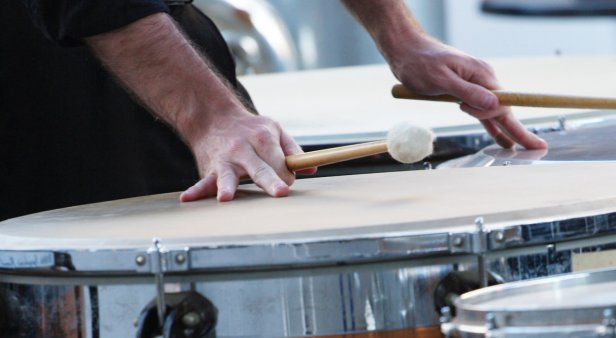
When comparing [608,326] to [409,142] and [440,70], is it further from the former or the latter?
[440,70]

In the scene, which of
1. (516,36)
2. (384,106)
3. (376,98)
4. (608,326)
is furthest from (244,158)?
(516,36)

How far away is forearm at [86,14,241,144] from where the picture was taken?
4.34 ft

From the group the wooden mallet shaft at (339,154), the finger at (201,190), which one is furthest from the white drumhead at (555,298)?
the finger at (201,190)

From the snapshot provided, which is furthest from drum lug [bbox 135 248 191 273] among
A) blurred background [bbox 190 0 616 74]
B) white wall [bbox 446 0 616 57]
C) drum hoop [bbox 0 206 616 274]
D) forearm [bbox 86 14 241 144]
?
white wall [bbox 446 0 616 57]

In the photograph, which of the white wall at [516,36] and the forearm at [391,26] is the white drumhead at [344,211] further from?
the white wall at [516,36]

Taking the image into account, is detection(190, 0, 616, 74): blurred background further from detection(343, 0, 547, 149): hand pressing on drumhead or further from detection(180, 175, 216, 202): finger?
detection(180, 175, 216, 202): finger

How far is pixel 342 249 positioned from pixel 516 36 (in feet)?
13.6

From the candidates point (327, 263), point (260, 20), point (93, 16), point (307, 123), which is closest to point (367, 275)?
point (327, 263)

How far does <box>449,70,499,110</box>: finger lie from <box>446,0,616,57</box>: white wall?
11.1 ft

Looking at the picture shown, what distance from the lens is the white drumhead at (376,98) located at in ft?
5.59

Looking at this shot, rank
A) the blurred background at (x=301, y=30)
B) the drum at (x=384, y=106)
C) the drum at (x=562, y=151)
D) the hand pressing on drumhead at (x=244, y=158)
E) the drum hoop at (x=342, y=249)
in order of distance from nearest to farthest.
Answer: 1. the drum hoop at (x=342, y=249)
2. the hand pressing on drumhead at (x=244, y=158)
3. the drum at (x=562, y=151)
4. the drum at (x=384, y=106)
5. the blurred background at (x=301, y=30)

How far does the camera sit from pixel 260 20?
295cm

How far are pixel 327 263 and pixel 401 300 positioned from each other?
6cm

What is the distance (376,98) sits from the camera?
2078 mm
